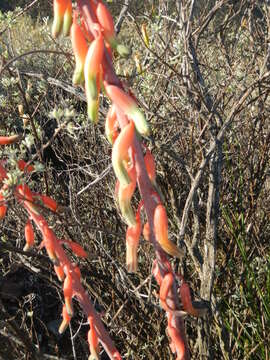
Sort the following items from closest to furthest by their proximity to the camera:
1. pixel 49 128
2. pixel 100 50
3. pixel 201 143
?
pixel 100 50
pixel 201 143
pixel 49 128

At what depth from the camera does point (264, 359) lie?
1.98m

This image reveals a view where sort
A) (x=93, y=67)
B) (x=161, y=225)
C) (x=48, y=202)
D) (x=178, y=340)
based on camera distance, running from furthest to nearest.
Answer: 1. (x=48, y=202)
2. (x=178, y=340)
3. (x=161, y=225)
4. (x=93, y=67)

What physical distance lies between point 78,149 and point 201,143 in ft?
4.51

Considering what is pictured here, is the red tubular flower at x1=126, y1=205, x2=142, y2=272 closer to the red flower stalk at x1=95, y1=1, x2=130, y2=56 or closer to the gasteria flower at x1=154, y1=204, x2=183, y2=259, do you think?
the gasteria flower at x1=154, y1=204, x2=183, y2=259

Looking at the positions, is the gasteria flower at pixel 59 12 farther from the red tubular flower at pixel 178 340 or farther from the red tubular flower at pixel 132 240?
the red tubular flower at pixel 178 340

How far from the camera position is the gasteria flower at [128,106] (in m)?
1.01

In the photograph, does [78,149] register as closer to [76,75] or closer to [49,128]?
[49,128]

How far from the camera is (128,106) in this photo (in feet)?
3.33

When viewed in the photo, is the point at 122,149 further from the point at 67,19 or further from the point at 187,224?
the point at 187,224

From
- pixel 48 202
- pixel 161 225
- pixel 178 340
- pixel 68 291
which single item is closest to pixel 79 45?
pixel 161 225

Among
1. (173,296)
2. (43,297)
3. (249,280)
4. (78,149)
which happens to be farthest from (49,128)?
(173,296)

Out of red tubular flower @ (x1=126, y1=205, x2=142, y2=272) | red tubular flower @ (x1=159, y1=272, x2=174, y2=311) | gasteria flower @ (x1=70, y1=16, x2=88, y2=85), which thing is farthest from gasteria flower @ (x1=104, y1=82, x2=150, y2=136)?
red tubular flower @ (x1=159, y1=272, x2=174, y2=311)

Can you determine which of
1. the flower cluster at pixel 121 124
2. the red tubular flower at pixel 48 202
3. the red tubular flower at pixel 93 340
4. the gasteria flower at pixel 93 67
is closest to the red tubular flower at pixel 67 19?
the flower cluster at pixel 121 124

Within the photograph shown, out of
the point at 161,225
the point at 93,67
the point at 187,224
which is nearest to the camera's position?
the point at 93,67
